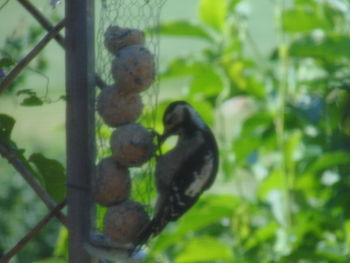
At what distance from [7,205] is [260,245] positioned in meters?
1.16

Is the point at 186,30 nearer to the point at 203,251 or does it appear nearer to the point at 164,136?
the point at 203,251

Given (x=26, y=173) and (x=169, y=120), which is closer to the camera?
(x=26, y=173)

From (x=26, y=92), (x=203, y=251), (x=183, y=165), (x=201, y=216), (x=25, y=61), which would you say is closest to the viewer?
(x=25, y=61)

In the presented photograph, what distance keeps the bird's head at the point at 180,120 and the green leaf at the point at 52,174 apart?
1.01 ft

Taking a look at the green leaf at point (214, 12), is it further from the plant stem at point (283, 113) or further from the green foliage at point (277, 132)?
the plant stem at point (283, 113)

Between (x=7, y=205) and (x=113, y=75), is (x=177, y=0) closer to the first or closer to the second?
(x=7, y=205)

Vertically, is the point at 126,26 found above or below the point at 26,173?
above

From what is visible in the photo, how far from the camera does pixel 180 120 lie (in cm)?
199

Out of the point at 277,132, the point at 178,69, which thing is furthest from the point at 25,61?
the point at 277,132

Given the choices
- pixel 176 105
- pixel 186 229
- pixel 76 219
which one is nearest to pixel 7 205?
pixel 186 229

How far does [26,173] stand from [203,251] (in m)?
1.29

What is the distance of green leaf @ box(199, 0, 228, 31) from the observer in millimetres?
2785

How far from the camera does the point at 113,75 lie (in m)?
1.69

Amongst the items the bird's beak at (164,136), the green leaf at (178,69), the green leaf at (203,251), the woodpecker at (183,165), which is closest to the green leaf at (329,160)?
the green leaf at (203,251)
